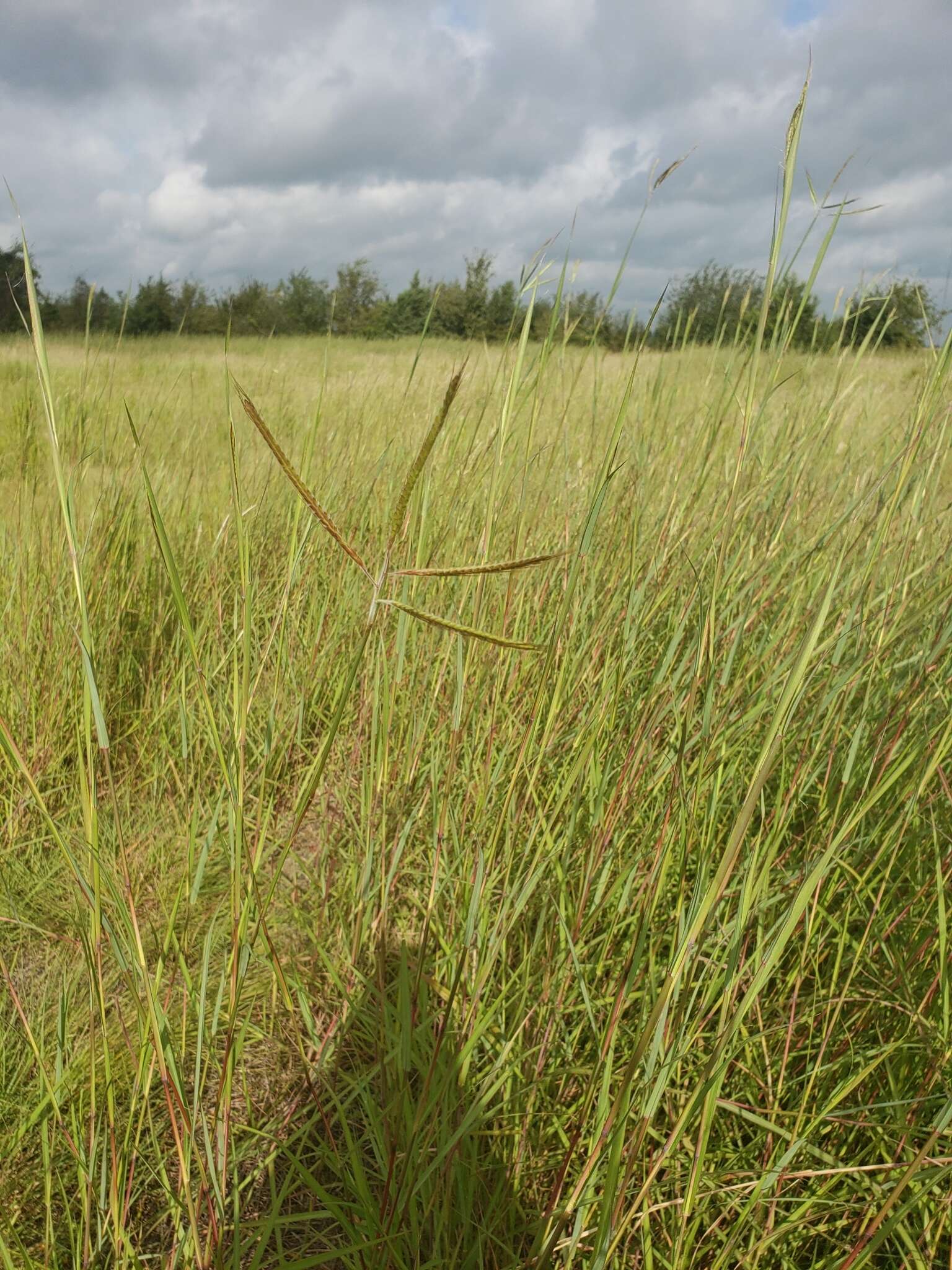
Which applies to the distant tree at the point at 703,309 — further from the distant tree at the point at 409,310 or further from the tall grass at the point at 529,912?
the distant tree at the point at 409,310

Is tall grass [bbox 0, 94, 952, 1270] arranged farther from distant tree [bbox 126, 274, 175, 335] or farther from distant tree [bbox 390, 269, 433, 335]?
distant tree [bbox 390, 269, 433, 335]

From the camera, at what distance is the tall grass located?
27.5 inches

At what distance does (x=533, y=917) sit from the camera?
105 cm

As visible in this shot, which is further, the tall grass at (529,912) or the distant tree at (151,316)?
the distant tree at (151,316)

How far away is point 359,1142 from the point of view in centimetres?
97

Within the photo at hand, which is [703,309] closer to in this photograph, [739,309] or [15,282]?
[739,309]

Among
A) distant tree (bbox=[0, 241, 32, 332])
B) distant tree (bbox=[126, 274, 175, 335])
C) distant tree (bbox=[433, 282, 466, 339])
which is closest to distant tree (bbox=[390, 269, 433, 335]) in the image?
distant tree (bbox=[433, 282, 466, 339])

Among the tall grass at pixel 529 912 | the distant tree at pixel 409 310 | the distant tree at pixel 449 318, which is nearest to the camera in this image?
the tall grass at pixel 529 912

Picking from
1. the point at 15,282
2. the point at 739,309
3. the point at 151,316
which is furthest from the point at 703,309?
the point at 151,316

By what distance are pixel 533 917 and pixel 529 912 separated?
48 millimetres

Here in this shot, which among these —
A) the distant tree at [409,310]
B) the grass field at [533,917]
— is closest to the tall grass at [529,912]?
the grass field at [533,917]

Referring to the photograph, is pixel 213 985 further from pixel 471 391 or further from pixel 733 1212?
pixel 471 391

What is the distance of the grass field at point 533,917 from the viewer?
2.33 ft

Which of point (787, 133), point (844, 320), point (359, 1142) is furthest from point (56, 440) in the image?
point (844, 320)
